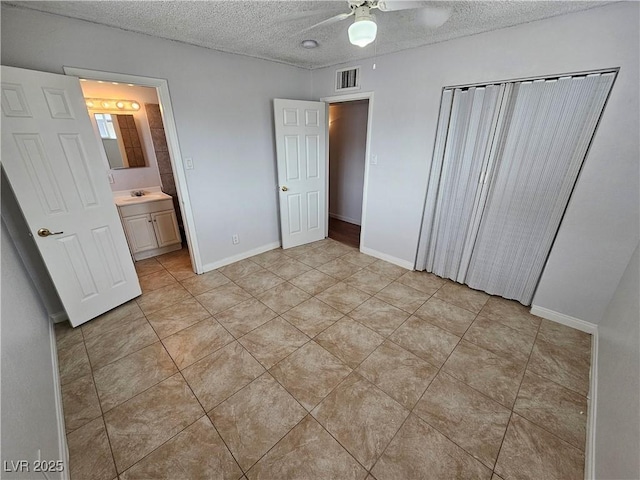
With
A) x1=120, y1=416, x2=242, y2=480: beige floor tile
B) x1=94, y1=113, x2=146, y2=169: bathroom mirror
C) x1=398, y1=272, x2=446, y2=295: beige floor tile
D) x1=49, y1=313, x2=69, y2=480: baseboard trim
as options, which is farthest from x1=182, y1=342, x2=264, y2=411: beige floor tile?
x1=94, y1=113, x2=146, y2=169: bathroom mirror

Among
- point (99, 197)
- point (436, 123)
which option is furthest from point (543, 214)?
point (99, 197)

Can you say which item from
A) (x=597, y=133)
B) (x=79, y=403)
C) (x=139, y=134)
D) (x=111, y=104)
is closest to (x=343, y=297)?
(x=79, y=403)

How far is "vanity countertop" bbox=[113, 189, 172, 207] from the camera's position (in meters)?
3.20

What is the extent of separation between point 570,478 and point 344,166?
14.8ft

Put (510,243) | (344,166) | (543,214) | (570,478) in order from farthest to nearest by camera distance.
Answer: (344,166) → (510,243) → (543,214) → (570,478)

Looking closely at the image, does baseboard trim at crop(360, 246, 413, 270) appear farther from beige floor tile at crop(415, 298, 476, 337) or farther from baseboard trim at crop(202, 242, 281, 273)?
baseboard trim at crop(202, 242, 281, 273)

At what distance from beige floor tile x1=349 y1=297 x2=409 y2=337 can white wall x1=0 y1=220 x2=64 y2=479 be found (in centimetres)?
199

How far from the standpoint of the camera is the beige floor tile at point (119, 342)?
195 cm

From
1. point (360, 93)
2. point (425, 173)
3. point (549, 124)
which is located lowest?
point (425, 173)

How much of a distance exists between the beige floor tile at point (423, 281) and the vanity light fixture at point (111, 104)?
411 centimetres

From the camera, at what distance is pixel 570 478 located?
4.17 feet

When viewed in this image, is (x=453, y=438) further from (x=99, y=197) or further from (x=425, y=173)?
(x=99, y=197)

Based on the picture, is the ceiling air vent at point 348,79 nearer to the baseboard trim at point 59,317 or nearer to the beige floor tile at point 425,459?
the beige floor tile at point 425,459

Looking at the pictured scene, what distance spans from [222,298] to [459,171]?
2705mm
